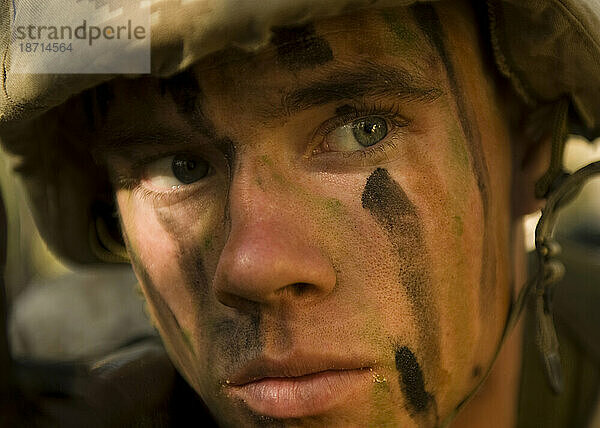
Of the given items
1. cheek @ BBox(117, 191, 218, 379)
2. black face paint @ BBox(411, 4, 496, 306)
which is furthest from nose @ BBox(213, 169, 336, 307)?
black face paint @ BBox(411, 4, 496, 306)

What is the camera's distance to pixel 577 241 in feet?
6.21

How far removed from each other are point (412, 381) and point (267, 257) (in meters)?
0.24

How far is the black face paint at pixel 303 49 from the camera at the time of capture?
0.92m

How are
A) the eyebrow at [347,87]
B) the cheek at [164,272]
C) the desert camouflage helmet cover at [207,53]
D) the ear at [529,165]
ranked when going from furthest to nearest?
1. the ear at [529,165]
2. the cheek at [164,272]
3. the eyebrow at [347,87]
4. the desert camouflage helmet cover at [207,53]

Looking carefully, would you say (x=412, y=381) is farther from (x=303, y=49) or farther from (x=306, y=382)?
(x=303, y=49)

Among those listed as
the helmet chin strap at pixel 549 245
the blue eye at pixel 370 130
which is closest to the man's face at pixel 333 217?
the blue eye at pixel 370 130

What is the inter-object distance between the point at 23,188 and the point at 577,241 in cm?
122

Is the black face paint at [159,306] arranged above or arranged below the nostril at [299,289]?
below

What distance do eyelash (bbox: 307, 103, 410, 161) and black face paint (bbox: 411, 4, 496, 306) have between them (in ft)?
0.28

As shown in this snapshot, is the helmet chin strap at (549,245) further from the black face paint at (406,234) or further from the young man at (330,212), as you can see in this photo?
the black face paint at (406,234)

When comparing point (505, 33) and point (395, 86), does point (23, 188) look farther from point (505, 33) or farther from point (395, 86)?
point (505, 33)

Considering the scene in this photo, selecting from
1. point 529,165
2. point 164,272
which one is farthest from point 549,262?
point 164,272

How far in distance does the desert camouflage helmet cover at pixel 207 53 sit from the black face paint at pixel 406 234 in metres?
0.21

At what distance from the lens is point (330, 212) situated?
3.09 feet
